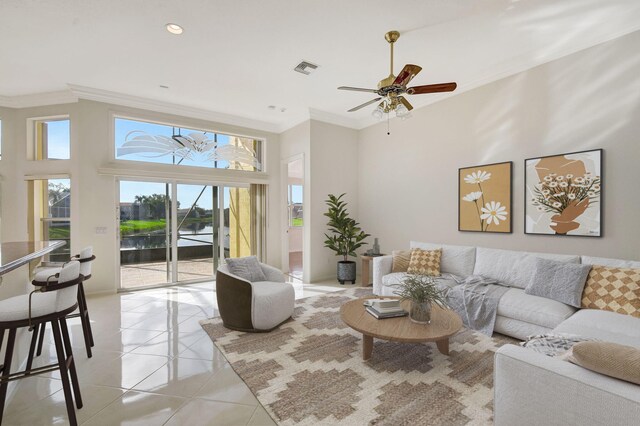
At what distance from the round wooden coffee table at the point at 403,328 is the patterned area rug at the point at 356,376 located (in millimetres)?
188

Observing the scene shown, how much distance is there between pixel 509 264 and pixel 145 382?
157 inches

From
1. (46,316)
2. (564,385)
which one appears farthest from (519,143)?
(46,316)

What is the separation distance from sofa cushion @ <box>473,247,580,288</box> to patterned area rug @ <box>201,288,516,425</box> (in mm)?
787

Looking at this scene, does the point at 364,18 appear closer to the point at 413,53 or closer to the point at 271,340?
the point at 413,53

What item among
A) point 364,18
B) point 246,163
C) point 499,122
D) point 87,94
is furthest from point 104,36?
point 499,122

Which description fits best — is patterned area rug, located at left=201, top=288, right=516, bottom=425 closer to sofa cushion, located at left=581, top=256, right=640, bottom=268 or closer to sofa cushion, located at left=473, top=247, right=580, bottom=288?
sofa cushion, located at left=473, top=247, right=580, bottom=288

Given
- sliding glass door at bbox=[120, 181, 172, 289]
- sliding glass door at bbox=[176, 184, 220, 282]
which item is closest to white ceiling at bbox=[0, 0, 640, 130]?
sliding glass door at bbox=[120, 181, 172, 289]

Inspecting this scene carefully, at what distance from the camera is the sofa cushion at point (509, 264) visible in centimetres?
329

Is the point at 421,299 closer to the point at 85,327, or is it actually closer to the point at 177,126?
the point at 85,327

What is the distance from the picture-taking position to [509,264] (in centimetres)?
351

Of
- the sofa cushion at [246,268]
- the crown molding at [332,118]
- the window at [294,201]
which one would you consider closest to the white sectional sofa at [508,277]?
the sofa cushion at [246,268]

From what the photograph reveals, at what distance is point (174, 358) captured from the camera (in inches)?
105

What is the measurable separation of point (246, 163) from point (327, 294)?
333 cm

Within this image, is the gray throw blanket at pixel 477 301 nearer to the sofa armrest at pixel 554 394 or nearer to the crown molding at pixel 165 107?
the sofa armrest at pixel 554 394
